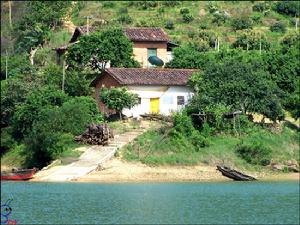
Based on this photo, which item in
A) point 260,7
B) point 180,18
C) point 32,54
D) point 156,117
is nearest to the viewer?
point 156,117

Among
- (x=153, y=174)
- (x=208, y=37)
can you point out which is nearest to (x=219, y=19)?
(x=208, y=37)

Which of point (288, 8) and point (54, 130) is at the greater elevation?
point (288, 8)

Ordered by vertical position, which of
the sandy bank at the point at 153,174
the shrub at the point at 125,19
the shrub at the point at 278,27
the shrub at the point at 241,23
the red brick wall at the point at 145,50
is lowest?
the sandy bank at the point at 153,174

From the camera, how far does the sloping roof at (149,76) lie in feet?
197

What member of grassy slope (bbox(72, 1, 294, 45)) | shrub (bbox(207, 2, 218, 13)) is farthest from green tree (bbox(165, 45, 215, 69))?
Answer: shrub (bbox(207, 2, 218, 13))

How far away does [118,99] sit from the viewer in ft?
191

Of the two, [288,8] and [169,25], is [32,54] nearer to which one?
[169,25]

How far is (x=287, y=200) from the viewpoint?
132 ft

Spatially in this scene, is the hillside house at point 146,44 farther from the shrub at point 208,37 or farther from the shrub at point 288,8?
the shrub at point 288,8

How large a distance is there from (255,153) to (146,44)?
18.8 m

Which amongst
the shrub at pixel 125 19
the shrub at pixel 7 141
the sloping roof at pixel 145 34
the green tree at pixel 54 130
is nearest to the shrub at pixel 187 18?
the shrub at pixel 125 19

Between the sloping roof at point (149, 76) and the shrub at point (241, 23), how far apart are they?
19895mm

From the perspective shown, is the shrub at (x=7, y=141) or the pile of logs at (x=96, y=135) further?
the shrub at (x=7, y=141)

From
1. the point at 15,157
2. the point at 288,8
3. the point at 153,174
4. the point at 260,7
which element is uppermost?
the point at 260,7
